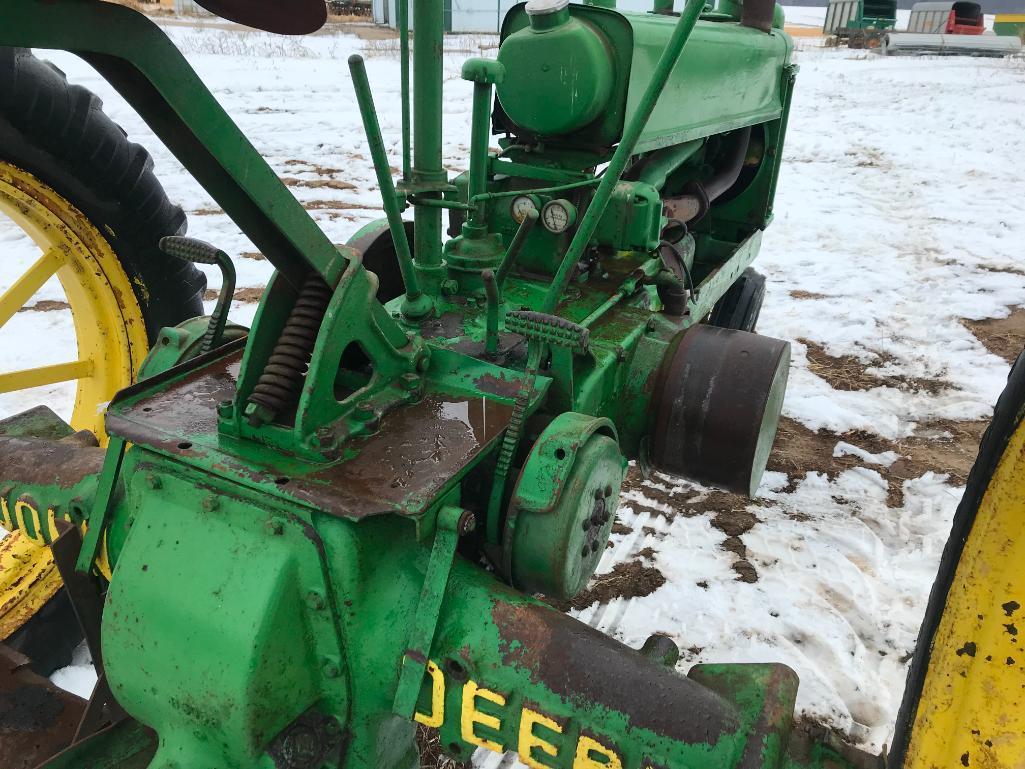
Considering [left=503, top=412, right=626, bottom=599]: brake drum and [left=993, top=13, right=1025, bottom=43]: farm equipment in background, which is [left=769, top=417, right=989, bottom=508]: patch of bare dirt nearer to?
[left=503, top=412, right=626, bottom=599]: brake drum

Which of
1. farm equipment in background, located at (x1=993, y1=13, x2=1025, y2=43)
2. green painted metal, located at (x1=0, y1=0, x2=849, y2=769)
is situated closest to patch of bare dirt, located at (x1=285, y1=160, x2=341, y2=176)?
green painted metal, located at (x1=0, y1=0, x2=849, y2=769)

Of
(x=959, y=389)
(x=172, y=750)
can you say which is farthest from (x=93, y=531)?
(x=959, y=389)

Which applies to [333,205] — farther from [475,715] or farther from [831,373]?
[475,715]

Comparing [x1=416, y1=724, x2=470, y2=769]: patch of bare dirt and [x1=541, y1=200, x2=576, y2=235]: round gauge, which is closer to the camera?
[x1=416, y1=724, x2=470, y2=769]: patch of bare dirt

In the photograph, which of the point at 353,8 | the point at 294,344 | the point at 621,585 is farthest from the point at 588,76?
the point at 353,8

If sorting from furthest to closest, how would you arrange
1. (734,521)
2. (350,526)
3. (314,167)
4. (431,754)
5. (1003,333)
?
1. (314,167)
2. (1003,333)
3. (734,521)
4. (431,754)
5. (350,526)

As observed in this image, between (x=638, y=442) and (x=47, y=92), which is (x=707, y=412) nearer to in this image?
(x=638, y=442)

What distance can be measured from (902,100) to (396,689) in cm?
1427

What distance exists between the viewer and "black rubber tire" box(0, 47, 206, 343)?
216 cm

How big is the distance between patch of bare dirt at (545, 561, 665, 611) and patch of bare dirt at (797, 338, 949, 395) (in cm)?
198

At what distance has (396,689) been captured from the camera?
4.79ft

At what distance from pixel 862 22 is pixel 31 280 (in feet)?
79.4

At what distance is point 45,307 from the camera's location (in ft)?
14.2


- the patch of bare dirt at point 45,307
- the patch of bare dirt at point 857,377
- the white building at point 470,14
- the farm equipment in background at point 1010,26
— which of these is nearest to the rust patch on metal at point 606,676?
the patch of bare dirt at point 857,377
